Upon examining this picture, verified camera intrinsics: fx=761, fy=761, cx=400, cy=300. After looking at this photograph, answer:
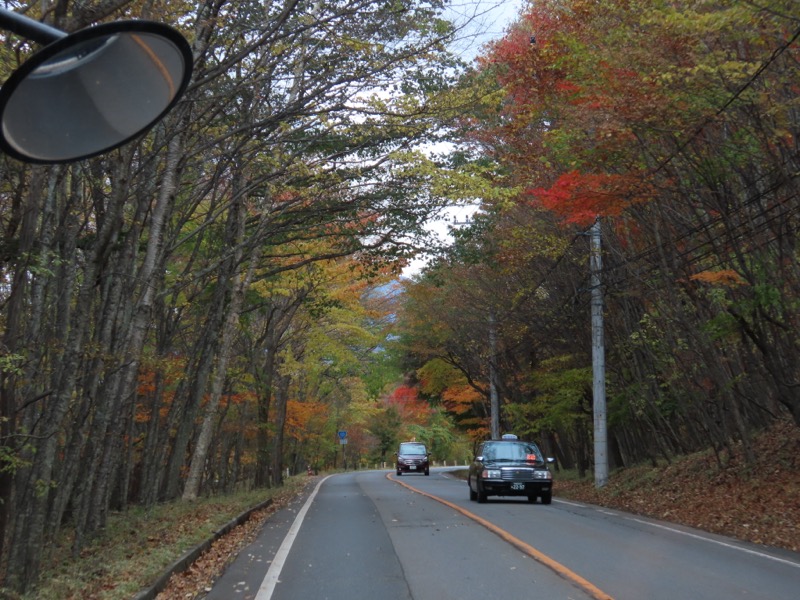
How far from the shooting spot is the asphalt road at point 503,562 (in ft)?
25.8

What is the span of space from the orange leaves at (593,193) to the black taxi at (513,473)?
7.35 metres

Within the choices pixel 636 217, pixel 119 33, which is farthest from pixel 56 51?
pixel 636 217

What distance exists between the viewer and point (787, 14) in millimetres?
10414

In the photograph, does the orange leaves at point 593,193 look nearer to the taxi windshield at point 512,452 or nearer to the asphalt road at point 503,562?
the asphalt road at point 503,562

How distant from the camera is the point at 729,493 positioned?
16500 mm

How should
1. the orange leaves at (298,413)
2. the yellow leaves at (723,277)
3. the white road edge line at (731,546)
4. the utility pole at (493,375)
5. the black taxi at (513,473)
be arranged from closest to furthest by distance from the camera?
1. the white road edge line at (731,546)
2. the yellow leaves at (723,277)
3. the black taxi at (513,473)
4. the utility pole at (493,375)
5. the orange leaves at (298,413)

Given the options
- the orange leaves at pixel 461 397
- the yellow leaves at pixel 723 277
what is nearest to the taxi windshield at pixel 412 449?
the orange leaves at pixel 461 397

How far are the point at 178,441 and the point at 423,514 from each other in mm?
6926

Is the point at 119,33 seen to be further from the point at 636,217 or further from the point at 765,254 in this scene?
the point at 636,217

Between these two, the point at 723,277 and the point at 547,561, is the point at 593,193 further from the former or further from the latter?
the point at 547,561

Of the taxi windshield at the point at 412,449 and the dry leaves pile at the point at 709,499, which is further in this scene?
the taxi windshield at the point at 412,449

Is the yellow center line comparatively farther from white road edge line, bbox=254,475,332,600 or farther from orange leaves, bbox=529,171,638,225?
orange leaves, bbox=529,171,638,225

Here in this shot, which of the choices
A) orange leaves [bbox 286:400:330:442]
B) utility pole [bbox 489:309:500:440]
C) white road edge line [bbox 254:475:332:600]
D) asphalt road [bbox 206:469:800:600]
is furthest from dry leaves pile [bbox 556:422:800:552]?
orange leaves [bbox 286:400:330:442]

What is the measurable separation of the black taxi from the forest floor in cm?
177
